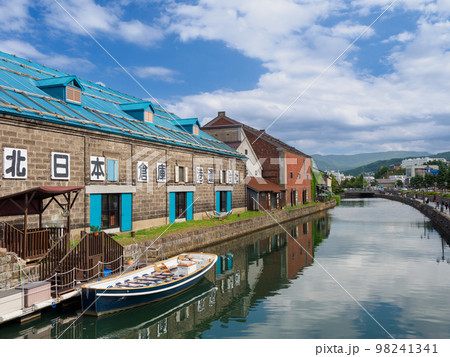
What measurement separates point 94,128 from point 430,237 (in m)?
33.4

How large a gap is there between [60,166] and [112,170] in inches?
175

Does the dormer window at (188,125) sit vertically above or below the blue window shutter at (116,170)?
above

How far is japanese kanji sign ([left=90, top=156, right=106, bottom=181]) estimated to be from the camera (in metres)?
24.1

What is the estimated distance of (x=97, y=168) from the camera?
24484 millimetres

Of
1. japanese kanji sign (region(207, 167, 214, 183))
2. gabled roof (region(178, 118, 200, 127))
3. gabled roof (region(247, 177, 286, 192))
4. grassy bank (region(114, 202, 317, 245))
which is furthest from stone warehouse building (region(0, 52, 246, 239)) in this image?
gabled roof (region(247, 177, 286, 192))

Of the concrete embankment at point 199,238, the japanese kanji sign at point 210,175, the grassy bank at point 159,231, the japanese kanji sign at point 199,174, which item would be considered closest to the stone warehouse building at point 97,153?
the japanese kanji sign at point 199,174

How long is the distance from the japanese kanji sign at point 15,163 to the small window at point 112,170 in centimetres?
633

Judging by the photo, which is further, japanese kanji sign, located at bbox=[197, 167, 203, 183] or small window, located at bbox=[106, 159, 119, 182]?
japanese kanji sign, located at bbox=[197, 167, 203, 183]

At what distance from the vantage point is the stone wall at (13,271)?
13.9m

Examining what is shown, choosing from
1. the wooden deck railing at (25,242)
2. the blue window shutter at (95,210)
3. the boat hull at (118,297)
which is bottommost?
the boat hull at (118,297)

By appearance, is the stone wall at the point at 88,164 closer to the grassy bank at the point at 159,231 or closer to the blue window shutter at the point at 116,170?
the blue window shutter at the point at 116,170

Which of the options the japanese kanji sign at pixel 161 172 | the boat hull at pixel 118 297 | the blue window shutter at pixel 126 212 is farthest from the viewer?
the japanese kanji sign at pixel 161 172

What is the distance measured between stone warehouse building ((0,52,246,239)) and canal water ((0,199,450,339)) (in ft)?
24.0

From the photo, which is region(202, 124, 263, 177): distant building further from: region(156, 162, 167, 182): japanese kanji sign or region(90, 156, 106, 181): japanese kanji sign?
region(90, 156, 106, 181): japanese kanji sign
